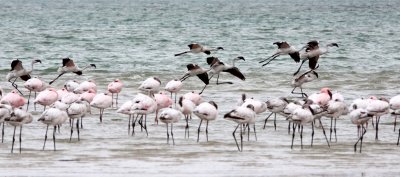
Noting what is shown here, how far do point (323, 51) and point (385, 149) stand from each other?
4959 mm

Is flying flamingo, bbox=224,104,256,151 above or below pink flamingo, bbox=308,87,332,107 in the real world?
below

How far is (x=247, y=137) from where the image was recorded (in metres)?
15.8

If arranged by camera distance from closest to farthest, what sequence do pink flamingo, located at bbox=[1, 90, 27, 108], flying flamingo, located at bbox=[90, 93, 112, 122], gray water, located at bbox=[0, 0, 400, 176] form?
gray water, located at bbox=[0, 0, 400, 176] → pink flamingo, located at bbox=[1, 90, 27, 108] → flying flamingo, located at bbox=[90, 93, 112, 122]

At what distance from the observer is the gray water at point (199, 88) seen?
514 inches

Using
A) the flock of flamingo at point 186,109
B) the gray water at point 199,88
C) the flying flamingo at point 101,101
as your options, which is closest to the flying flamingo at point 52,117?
the flock of flamingo at point 186,109

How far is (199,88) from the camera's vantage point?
23688 millimetres

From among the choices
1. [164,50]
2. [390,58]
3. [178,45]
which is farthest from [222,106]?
[178,45]

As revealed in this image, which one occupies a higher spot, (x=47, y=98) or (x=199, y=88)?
(x=47, y=98)

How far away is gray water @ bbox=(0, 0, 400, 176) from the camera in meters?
13.1

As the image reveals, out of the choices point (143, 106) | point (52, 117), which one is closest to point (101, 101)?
point (143, 106)

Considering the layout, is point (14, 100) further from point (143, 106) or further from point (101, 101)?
point (143, 106)

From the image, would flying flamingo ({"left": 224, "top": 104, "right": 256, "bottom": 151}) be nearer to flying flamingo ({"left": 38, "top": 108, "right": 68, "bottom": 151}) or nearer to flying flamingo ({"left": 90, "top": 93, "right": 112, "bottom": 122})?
flying flamingo ({"left": 38, "top": 108, "right": 68, "bottom": 151})

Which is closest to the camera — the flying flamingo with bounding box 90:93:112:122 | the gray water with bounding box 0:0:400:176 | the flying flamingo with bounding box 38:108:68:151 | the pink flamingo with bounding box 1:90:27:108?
the gray water with bounding box 0:0:400:176

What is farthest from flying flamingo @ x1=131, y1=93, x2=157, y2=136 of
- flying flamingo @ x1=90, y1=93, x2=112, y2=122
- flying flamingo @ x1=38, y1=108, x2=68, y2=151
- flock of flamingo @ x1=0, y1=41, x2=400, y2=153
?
flying flamingo @ x1=38, y1=108, x2=68, y2=151
